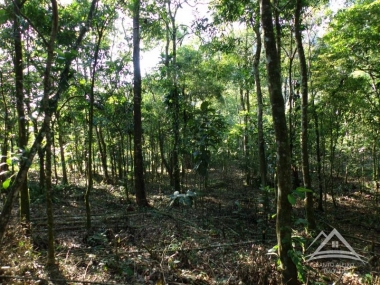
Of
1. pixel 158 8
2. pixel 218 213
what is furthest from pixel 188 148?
pixel 158 8

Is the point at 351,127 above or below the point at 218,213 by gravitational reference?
above

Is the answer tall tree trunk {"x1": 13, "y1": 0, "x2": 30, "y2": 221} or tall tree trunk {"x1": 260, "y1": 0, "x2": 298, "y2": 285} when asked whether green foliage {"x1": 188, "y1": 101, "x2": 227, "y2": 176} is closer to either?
tall tree trunk {"x1": 13, "y1": 0, "x2": 30, "y2": 221}

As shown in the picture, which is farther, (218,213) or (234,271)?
(218,213)

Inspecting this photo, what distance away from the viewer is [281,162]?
169 inches

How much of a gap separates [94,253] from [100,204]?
6304 mm

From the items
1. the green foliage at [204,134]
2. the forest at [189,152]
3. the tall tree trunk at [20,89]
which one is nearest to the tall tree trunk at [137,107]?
the forest at [189,152]

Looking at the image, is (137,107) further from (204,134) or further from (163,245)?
(163,245)

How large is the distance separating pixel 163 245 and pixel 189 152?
17.7ft

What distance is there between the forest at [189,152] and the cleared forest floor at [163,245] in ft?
0.13

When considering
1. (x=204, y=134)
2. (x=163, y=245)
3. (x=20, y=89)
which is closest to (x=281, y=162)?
(x=163, y=245)

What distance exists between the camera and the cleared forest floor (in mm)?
4926

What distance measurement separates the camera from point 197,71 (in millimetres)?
14180

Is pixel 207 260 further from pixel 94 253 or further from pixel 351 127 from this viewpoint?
pixel 351 127

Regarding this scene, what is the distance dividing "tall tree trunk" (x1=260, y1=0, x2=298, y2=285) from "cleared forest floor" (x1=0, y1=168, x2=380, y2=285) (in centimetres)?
83
